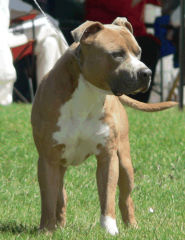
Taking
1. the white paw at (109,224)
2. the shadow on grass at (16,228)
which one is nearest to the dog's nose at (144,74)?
Answer: the white paw at (109,224)

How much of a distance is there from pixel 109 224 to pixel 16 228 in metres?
0.70

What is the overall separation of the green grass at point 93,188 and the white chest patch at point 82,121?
2.05 ft

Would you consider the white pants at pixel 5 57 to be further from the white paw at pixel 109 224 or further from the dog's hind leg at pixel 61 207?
the white paw at pixel 109 224

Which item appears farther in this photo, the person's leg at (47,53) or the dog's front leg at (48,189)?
the person's leg at (47,53)

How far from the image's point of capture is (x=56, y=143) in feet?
10.8

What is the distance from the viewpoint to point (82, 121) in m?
3.31

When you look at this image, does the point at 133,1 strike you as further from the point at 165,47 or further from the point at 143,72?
the point at 143,72

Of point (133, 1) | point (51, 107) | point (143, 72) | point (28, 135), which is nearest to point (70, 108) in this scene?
point (51, 107)

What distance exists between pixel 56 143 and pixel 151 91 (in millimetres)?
7991

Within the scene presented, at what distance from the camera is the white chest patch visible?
3.29m

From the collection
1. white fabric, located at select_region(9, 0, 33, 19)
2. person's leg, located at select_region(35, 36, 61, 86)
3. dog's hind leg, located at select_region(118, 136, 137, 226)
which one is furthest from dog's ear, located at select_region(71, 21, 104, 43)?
white fabric, located at select_region(9, 0, 33, 19)

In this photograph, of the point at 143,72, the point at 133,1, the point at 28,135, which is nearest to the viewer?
the point at 143,72

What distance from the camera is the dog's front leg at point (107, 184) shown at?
334cm

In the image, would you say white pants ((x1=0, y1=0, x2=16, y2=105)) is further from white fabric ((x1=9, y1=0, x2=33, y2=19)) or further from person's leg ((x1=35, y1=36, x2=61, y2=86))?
white fabric ((x1=9, y1=0, x2=33, y2=19))
